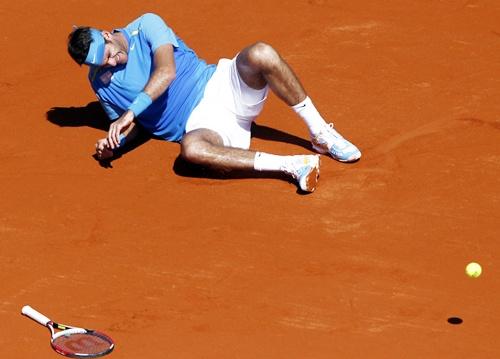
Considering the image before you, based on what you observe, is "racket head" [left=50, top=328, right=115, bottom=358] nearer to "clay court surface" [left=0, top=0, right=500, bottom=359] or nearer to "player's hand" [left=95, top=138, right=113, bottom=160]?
"clay court surface" [left=0, top=0, right=500, bottom=359]

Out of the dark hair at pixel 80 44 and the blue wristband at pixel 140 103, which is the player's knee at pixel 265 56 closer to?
the blue wristband at pixel 140 103

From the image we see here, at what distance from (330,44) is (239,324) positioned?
4.00m

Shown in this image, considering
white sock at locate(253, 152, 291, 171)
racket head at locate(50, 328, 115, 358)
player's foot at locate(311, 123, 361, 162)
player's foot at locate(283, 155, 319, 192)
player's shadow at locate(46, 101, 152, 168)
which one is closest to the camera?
racket head at locate(50, 328, 115, 358)

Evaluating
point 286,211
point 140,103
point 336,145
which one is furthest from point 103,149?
point 336,145

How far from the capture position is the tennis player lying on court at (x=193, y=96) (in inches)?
360

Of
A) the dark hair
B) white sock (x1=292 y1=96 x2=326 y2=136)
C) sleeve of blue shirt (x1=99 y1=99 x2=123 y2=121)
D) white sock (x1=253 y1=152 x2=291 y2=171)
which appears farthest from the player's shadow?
white sock (x1=292 y1=96 x2=326 y2=136)

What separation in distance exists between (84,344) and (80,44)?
255 centimetres

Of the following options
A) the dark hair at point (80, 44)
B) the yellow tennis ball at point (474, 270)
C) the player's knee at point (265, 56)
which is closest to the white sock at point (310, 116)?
the player's knee at point (265, 56)

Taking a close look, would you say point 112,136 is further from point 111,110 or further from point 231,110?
point 231,110

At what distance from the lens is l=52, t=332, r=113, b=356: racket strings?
24.3 ft

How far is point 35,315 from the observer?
25.5ft

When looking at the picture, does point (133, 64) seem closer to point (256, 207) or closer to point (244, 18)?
point (256, 207)

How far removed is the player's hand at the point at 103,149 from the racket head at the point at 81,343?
6.31 ft

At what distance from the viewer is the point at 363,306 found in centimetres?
775
